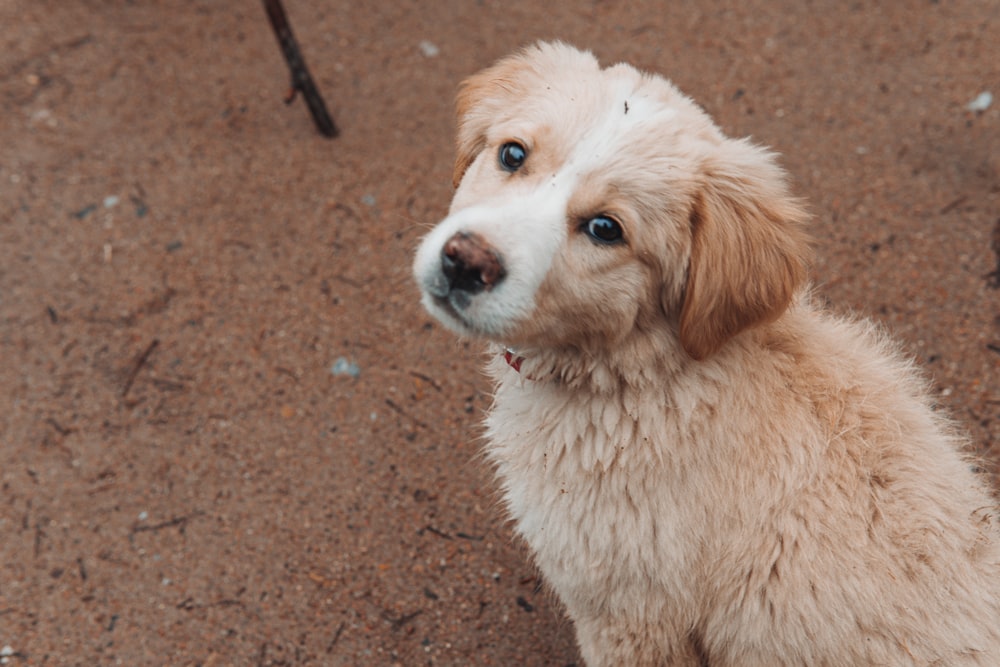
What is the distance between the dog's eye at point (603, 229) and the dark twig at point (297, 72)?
2823 millimetres

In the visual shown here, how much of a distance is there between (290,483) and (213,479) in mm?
374

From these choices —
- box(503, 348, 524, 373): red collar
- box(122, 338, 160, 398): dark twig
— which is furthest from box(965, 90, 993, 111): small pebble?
box(122, 338, 160, 398): dark twig

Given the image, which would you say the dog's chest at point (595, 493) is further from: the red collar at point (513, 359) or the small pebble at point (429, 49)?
the small pebble at point (429, 49)

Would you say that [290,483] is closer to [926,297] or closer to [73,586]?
[73,586]

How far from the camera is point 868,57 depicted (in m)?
5.07

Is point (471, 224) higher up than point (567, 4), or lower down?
higher up

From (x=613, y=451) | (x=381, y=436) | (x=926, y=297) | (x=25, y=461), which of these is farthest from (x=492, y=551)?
(x=926, y=297)

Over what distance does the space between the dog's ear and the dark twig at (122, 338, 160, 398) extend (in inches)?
118

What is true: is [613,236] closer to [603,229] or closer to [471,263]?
[603,229]

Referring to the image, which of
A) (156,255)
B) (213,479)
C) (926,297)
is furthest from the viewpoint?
(156,255)

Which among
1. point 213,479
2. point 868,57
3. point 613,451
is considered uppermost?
point 868,57

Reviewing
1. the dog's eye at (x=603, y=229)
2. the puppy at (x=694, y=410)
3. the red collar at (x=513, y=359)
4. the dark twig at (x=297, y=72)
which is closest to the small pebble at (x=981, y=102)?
the puppy at (x=694, y=410)

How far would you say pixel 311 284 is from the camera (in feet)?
14.3

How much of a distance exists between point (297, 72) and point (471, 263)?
2899 mm
